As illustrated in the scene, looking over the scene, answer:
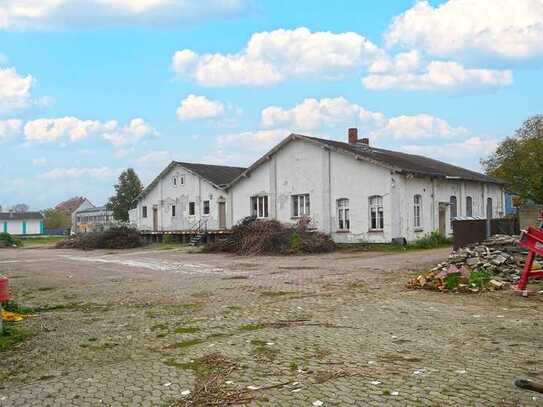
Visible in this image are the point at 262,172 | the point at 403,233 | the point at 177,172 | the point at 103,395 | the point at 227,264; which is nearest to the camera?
the point at 103,395

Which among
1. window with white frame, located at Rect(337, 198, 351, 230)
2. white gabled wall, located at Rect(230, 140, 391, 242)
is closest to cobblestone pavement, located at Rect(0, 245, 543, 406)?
white gabled wall, located at Rect(230, 140, 391, 242)

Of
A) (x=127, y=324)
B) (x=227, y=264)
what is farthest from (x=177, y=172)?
(x=127, y=324)

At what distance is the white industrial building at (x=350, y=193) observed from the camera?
2734cm

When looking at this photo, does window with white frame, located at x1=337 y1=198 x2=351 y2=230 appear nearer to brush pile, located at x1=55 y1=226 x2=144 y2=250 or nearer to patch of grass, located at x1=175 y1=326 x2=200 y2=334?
brush pile, located at x1=55 y1=226 x2=144 y2=250

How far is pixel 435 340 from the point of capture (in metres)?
7.18

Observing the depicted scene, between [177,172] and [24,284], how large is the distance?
25.7 m

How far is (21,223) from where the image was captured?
272ft

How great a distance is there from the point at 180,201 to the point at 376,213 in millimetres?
17349

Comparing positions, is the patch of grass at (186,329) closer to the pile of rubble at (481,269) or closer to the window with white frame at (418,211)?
the pile of rubble at (481,269)

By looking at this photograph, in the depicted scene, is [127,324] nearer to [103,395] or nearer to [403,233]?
[103,395]

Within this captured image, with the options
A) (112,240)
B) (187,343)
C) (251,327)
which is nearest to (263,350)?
(187,343)

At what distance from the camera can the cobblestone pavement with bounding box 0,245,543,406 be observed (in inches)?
203

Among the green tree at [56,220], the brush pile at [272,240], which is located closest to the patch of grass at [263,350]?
the brush pile at [272,240]

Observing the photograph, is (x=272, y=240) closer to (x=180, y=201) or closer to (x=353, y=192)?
(x=353, y=192)
